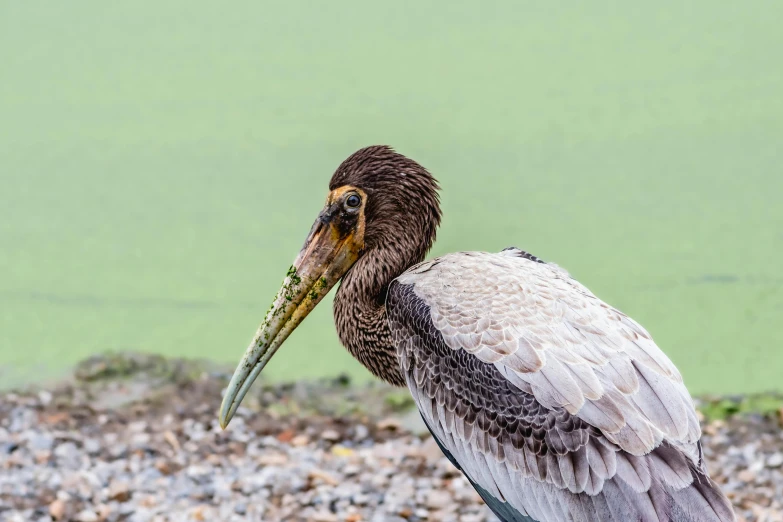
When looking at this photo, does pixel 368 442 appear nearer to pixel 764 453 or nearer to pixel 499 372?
pixel 764 453

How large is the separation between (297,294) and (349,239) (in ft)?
0.82

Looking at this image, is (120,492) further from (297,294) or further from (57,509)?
(297,294)

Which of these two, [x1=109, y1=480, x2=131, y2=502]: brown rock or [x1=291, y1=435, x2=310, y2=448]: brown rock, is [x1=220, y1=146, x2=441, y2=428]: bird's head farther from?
[x1=291, y1=435, x2=310, y2=448]: brown rock

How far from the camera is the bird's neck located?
301 cm

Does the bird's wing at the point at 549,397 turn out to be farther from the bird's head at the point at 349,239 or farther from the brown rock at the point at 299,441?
the brown rock at the point at 299,441

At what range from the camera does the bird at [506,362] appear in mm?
2357

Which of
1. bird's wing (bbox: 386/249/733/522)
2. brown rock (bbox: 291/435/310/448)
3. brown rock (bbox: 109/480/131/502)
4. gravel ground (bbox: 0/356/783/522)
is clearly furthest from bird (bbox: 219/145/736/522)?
brown rock (bbox: 291/435/310/448)

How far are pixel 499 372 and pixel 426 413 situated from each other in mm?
343

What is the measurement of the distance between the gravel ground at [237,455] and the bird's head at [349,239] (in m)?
1.42

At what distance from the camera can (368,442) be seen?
4.99m

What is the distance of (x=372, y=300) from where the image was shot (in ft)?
10.0

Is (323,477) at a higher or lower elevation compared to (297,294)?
lower

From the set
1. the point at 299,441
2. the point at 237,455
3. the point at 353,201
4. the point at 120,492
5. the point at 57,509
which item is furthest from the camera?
the point at 299,441

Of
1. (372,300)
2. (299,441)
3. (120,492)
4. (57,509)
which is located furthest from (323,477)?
(372,300)
